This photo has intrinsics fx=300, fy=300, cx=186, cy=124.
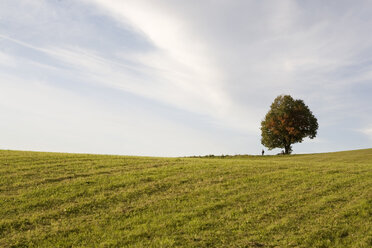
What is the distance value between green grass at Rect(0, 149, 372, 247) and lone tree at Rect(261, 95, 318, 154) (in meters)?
49.7

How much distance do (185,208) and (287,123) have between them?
6273cm

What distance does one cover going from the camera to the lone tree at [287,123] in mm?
73188

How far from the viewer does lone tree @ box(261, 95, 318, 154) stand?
73188 millimetres

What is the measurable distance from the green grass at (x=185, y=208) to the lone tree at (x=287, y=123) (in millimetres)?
49745

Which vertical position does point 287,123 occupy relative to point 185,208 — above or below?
above

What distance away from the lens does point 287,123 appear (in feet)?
240

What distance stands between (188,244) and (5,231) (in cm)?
849

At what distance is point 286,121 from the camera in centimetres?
7300

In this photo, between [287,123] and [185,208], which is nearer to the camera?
[185,208]

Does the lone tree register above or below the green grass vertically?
above

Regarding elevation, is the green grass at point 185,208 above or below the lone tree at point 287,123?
below

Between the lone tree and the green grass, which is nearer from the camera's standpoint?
the green grass

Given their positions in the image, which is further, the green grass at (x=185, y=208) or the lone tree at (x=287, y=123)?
the lone tree at (x=287, y=123)

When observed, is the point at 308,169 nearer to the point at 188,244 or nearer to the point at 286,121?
the point at 188,244
